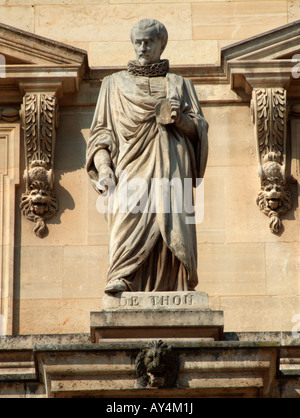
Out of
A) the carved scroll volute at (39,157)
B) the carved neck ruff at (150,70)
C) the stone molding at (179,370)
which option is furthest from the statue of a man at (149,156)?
the carved scroll volute at (39,157)

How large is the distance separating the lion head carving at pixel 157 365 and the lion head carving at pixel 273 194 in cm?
429

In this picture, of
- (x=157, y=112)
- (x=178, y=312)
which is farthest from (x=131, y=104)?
(x=178, y=312)

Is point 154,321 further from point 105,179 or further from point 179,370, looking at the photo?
point 105,179

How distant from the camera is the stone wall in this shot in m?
20.8

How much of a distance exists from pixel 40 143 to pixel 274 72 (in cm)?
259

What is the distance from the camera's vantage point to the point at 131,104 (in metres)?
18.9

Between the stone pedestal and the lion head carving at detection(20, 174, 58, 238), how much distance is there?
3.50 m

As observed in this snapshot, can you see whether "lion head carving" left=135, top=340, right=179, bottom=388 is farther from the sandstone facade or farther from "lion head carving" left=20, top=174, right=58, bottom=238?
"lion head carving" left=20, top=174, right=58, bottom=238

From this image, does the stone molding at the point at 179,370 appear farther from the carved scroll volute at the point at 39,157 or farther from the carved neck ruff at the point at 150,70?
the carved scroll volute at the point at 39,157

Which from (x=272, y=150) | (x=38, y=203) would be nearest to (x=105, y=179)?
(x=38, y=203)

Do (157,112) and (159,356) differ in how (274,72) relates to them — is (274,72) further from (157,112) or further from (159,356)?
(159,356)

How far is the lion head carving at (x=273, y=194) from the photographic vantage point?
69.6ft

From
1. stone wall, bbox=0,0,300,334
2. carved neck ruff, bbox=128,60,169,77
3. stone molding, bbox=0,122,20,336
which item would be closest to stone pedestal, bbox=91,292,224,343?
carved neck ruff, bbox=128,60,169,77

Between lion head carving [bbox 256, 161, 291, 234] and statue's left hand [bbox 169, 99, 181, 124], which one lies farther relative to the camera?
lion head carving [bbox 256, 161, 291, 234]
